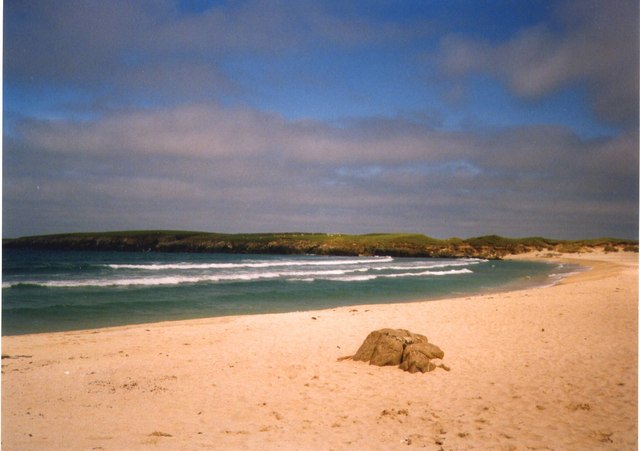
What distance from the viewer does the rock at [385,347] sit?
9219 millimetres

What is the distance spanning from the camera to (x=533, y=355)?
9922mm

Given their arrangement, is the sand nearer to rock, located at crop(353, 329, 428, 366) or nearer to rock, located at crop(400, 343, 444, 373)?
rock, located at crop(400, 343, 444, 373)

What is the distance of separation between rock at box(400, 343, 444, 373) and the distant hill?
296 ft

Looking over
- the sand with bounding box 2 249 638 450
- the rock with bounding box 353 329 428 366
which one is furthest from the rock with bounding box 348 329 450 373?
the sand with bounding box 2 249 638 450

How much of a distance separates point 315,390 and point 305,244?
10758 cm

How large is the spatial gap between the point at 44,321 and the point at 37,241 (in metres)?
125

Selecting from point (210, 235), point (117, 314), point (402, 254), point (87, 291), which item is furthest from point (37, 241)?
point (117, 314)

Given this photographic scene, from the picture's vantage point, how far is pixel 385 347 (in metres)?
9.38

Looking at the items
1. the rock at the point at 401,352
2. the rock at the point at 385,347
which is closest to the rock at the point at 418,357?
the rock at the point at 401,352

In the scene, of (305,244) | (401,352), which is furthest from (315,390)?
(305,244)

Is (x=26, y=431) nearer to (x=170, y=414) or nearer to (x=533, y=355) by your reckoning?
(x=170, y=414)

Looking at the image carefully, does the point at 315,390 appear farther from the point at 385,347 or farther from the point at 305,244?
the point at 305,244

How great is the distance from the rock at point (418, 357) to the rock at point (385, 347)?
0.55 ft

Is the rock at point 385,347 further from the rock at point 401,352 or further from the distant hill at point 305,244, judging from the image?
the distant hill at point 305,244
